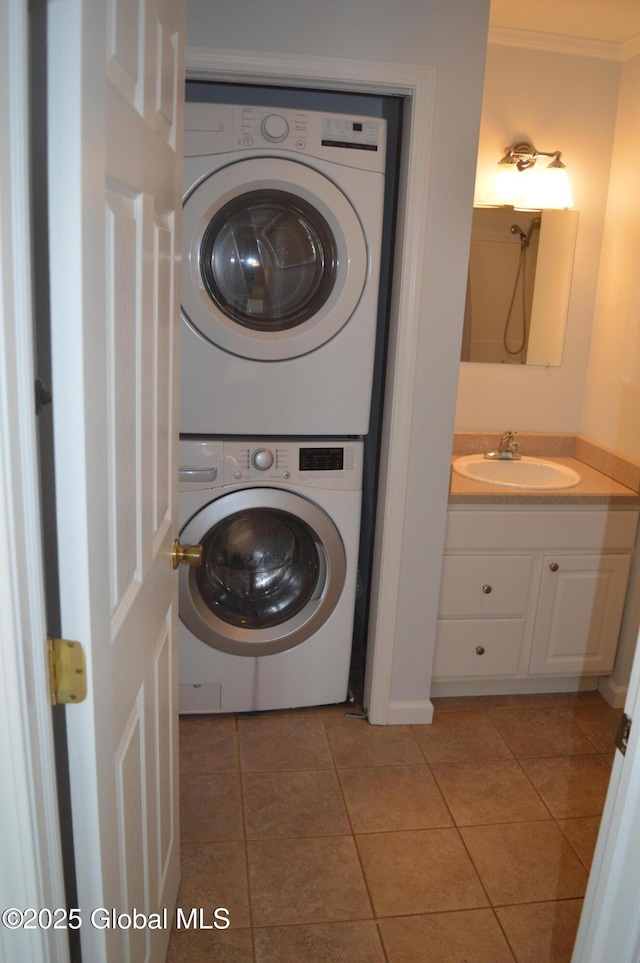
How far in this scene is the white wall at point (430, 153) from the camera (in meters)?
1.97

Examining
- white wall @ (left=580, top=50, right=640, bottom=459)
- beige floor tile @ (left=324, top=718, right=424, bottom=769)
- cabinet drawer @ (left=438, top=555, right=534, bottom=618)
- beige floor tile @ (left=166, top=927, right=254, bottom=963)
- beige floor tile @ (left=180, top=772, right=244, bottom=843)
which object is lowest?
beige floor tile @ (left=166, top=927, right=254, bottom=963)

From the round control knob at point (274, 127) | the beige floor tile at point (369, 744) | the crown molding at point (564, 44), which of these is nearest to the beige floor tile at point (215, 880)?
the beige floor tile at point (369, 744)

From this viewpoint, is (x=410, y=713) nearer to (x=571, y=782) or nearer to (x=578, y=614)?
(x=571, y=782)

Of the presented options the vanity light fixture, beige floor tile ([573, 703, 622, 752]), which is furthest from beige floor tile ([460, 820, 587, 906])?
the vanity light fixture

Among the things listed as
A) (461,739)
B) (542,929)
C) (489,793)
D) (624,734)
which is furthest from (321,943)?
(624,734)

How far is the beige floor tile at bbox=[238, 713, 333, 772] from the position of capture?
2.32 meters

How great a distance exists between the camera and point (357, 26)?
1998 millimetres

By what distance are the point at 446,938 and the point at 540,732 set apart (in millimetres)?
952

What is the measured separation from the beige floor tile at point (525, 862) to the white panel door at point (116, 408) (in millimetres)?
891

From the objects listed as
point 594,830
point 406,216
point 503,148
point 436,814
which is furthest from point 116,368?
point 503,148

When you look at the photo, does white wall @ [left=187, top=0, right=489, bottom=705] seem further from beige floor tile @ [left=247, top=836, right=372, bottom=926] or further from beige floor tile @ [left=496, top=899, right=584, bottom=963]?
beige floor tile @ [left=496, top=899, right=584, bottom=963]

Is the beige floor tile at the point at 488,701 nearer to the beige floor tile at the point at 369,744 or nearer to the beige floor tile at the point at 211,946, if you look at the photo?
the beige floor tile at the point at 369,744

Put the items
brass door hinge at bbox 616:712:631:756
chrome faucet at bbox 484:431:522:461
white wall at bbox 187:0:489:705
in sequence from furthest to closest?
chrome faucet at bbox 484:431:522:461
white wall at bbox 187:0:489:705
brass door hinge at bbox 616:712:631:756

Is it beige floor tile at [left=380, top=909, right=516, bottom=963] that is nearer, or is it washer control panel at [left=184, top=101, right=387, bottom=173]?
beige floor tile at [left=380, top=909, right=516, bottom=963]
